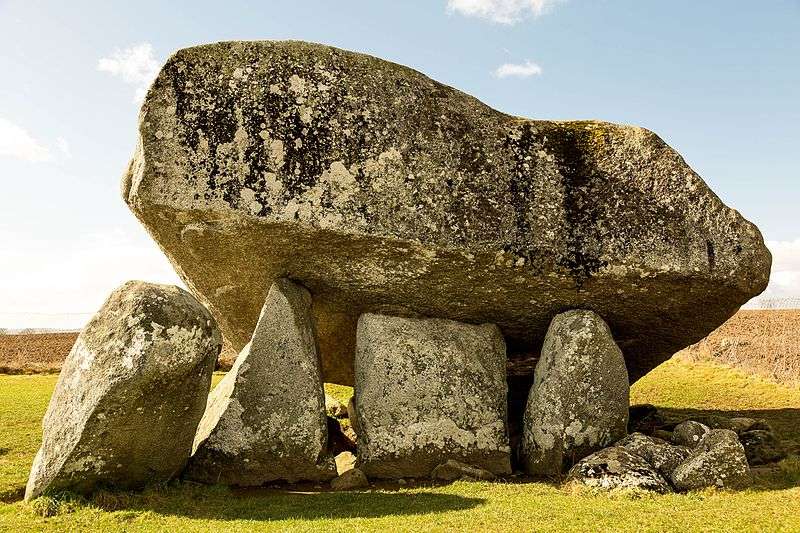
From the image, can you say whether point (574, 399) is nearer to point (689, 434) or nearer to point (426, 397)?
point (689, 434)

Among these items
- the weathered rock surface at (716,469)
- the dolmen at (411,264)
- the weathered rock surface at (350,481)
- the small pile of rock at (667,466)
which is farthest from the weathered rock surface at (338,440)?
the weathered rock surface at (716,469)

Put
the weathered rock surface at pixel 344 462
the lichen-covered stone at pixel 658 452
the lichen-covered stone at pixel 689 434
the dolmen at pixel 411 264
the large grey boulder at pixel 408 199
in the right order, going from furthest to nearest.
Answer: the weathered rock surface at pixel 344 462 → the lichen-covered stone at pixel 689 434 → the large grey boulder at pixel 408 199 → the dolmen at pixel 411 264 → the lichen-covered stone at pixel 658 452

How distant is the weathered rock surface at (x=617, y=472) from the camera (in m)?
11.0

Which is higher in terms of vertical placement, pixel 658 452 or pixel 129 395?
pixel 129 395

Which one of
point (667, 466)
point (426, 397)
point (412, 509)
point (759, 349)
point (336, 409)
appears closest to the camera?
point (412, 509)

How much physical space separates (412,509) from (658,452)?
479 cm

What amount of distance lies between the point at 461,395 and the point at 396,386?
132 centimetres

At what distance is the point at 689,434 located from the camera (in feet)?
43.0

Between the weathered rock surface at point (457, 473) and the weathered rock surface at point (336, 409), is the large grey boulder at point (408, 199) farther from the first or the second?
the weathered rock surface at point (336, 409)

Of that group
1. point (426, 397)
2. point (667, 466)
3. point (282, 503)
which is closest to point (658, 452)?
point (667, 466)

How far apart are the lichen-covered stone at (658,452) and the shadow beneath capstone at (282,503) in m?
3.39

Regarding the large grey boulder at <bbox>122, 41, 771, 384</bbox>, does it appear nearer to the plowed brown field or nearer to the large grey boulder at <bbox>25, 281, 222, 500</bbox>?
the large grey boulder at <bbox>25, 281, 222, 500</bbox>

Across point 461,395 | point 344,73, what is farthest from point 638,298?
point 344,73

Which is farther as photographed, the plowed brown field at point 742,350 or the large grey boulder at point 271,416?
the plowed brown field at point 742,350
